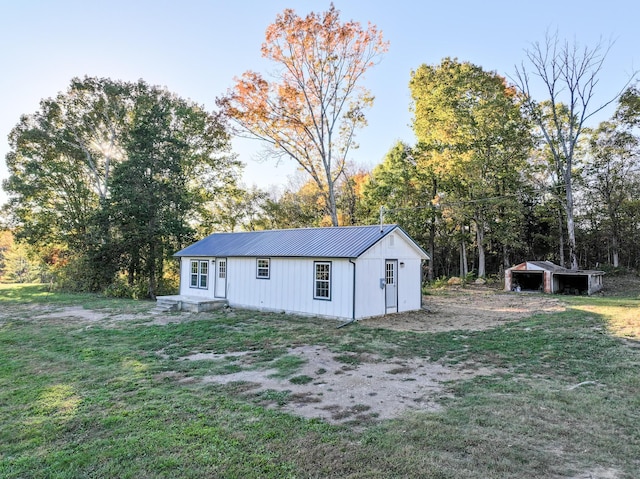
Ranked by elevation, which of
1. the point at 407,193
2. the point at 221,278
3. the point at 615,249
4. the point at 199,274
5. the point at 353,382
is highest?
the point at 407,193

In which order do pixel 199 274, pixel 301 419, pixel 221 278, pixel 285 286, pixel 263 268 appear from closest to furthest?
pixel 301 419 < pixel 285 286 < pixel 263 268 < pixel 221 278 < pixel 199 274

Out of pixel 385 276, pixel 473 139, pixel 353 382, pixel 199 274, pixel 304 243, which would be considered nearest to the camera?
pixel 353 382

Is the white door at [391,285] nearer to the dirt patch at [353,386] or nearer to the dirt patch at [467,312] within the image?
the dirt patch at [467,312]

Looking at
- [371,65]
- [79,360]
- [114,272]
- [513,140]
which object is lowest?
[79,360]

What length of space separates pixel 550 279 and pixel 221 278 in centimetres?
1649

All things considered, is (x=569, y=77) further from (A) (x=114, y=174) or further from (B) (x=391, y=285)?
(A) (x=114, y=174)

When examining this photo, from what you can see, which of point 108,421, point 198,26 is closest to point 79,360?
point 108,421

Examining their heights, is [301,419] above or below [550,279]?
below

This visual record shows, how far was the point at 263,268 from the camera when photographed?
571 inches

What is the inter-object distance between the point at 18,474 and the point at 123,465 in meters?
0.87

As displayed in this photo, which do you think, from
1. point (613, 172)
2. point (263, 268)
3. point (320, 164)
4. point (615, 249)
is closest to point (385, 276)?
point (263, 268)

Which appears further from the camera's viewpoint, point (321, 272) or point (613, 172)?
point (613, 172)

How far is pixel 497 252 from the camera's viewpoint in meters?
29.8

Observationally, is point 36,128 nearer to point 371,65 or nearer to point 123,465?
point 371,65
